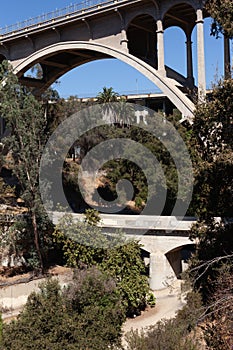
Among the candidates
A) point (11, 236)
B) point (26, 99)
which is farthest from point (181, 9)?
point (11, 236)

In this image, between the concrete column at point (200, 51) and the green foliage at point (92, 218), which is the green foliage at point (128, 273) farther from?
the concrete column at point (200, 51)

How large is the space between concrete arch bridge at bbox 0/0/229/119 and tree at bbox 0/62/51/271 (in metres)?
7.03

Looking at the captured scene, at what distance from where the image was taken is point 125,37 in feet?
89.2

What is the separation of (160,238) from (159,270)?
1.80 metres

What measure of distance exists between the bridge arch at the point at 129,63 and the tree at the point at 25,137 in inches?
264

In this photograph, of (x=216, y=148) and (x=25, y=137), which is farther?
(x=25, y=137)

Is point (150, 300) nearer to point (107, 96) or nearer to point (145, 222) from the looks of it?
point (145, 222)

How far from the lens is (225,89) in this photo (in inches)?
564

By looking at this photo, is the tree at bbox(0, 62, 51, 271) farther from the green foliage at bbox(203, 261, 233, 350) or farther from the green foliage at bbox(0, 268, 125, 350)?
the green foliage at bbox(203, 261, 233, 350)

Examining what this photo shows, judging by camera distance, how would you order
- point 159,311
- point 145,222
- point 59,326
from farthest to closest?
point 145,222 → point 159,311 → point 59,326

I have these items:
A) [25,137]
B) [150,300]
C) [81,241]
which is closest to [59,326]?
[81,241]

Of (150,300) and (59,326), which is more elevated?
(59,326)

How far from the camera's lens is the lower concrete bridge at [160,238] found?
23.4m

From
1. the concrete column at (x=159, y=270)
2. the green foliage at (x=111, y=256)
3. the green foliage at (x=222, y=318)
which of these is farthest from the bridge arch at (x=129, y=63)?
the green foliage at (x=222, y=318)
